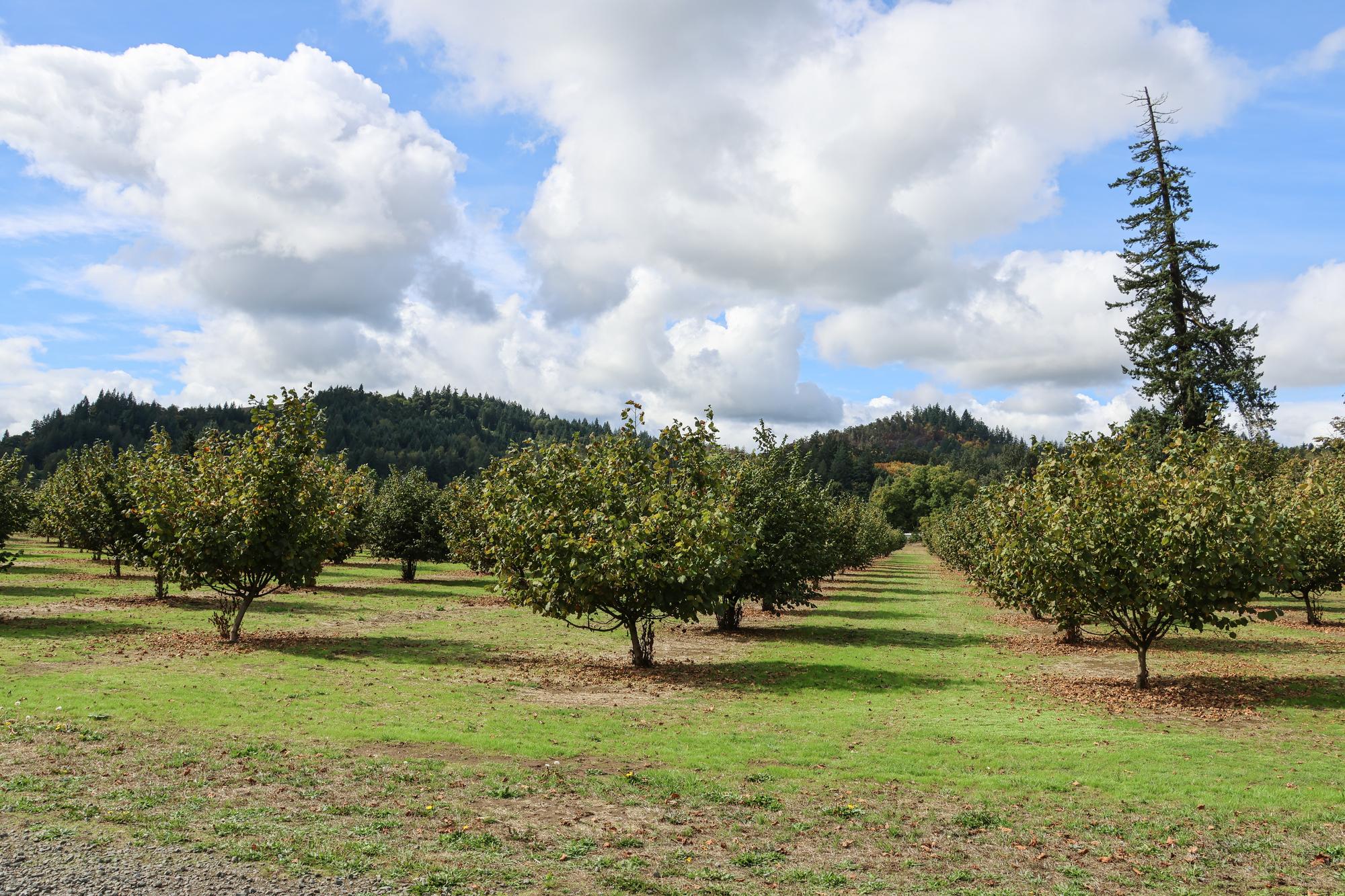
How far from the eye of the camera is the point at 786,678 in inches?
707

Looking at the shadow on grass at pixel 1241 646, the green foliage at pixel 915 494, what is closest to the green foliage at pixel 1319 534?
the shadow on grass at pixel 1241 646

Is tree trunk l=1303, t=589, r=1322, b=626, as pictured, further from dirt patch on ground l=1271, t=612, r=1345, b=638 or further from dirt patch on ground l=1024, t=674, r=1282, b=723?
dirt patch on ground l=1024, t=674, r=1282, b=723

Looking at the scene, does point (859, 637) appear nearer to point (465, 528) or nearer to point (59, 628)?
point (59, 628)

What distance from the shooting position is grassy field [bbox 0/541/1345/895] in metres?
7.29

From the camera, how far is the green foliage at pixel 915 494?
165m

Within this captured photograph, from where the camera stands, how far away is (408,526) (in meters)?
43.9

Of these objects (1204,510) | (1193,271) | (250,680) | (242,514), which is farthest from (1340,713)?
(1193,271)

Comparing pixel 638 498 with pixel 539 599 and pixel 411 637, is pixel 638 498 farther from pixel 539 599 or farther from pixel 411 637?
pixel 411 637

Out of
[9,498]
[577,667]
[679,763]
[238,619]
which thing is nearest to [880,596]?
[577,667]

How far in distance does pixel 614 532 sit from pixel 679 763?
7.18 m

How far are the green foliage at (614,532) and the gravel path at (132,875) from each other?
418 inches

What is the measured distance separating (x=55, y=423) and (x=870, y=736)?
237m

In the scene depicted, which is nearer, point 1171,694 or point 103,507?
point 1171,694

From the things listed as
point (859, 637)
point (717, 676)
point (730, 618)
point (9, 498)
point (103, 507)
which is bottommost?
point (859, 637)
